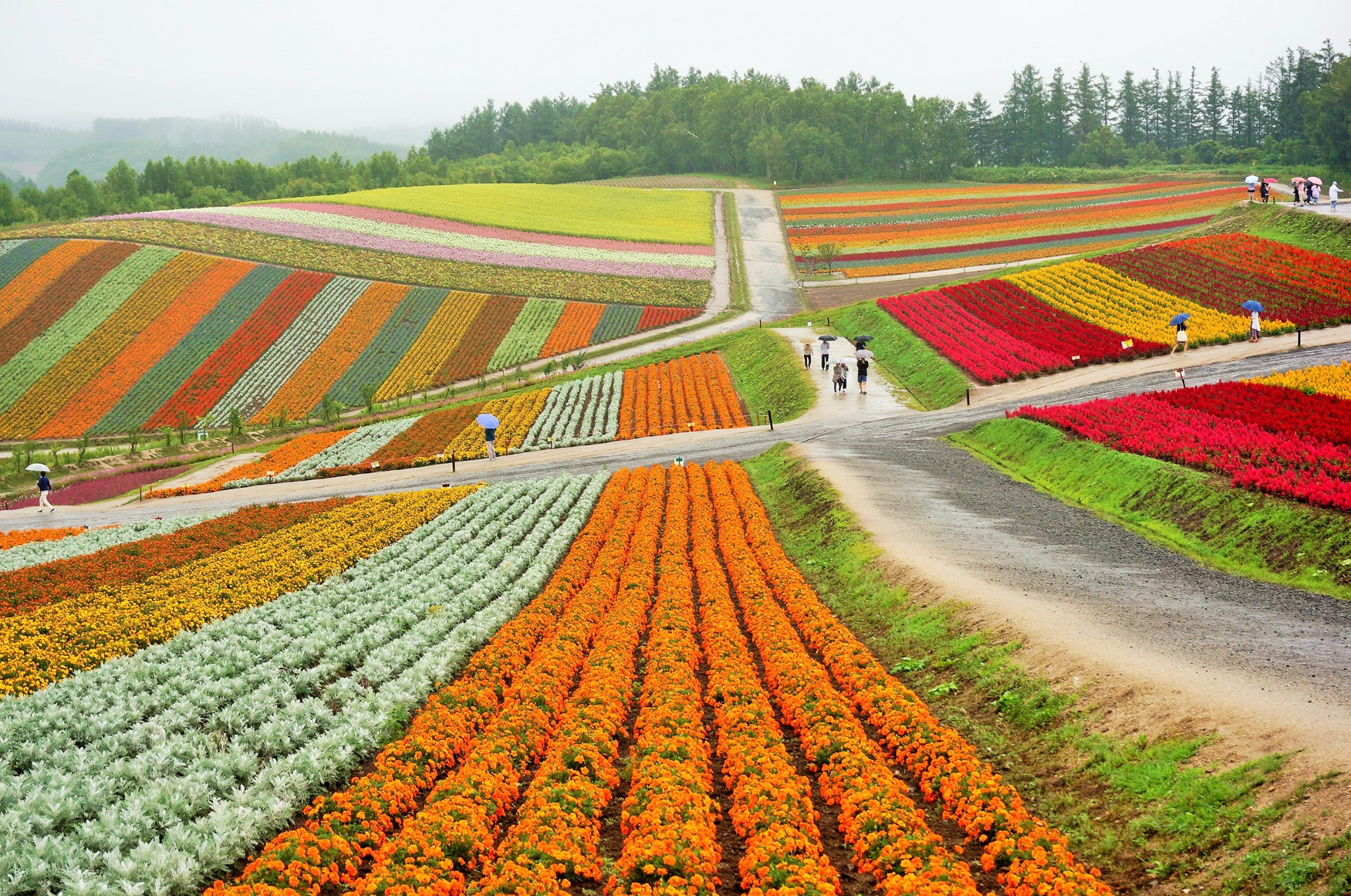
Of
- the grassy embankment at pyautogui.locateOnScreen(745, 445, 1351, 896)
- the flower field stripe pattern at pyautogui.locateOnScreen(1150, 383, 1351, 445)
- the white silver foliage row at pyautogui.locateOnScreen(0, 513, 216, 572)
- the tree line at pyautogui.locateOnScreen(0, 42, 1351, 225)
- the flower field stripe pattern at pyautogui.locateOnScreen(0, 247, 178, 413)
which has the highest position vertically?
the tree line at pyautogui.locateOnScreen(0, 42, 1351, 225)

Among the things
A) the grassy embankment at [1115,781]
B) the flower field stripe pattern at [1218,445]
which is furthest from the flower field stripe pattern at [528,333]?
the grassy embankment at [1115,781]

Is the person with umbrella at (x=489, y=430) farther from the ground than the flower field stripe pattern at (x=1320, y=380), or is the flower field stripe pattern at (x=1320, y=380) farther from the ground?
the flower field stripe pattern at (x=1320, y=380)

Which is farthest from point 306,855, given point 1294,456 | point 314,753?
point 1294,456

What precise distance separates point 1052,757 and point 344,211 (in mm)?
108753

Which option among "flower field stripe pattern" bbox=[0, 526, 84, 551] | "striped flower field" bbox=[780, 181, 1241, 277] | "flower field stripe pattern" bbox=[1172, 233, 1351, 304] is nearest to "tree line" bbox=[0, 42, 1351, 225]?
"striped flower field" bbox=[780, 181, 1241, 277]

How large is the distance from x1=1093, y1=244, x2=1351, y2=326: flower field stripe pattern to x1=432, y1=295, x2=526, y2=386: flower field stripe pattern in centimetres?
4195

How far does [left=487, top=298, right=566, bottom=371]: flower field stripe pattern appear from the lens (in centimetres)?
7425

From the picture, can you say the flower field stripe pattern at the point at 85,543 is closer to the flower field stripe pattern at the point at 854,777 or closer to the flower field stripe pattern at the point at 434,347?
the flower field stripe pattern at the point at 854,777

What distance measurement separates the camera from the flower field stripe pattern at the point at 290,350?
6562 cm

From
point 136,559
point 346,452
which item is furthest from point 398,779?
point 346,452

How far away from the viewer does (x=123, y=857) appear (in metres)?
11.4

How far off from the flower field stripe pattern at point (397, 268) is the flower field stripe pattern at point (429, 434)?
32184 millimetres

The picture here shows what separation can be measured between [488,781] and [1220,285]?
2105 inches

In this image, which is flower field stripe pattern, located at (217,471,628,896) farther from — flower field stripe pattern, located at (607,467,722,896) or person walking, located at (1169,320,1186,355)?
person walking, located at (1169,320,1186,355)
